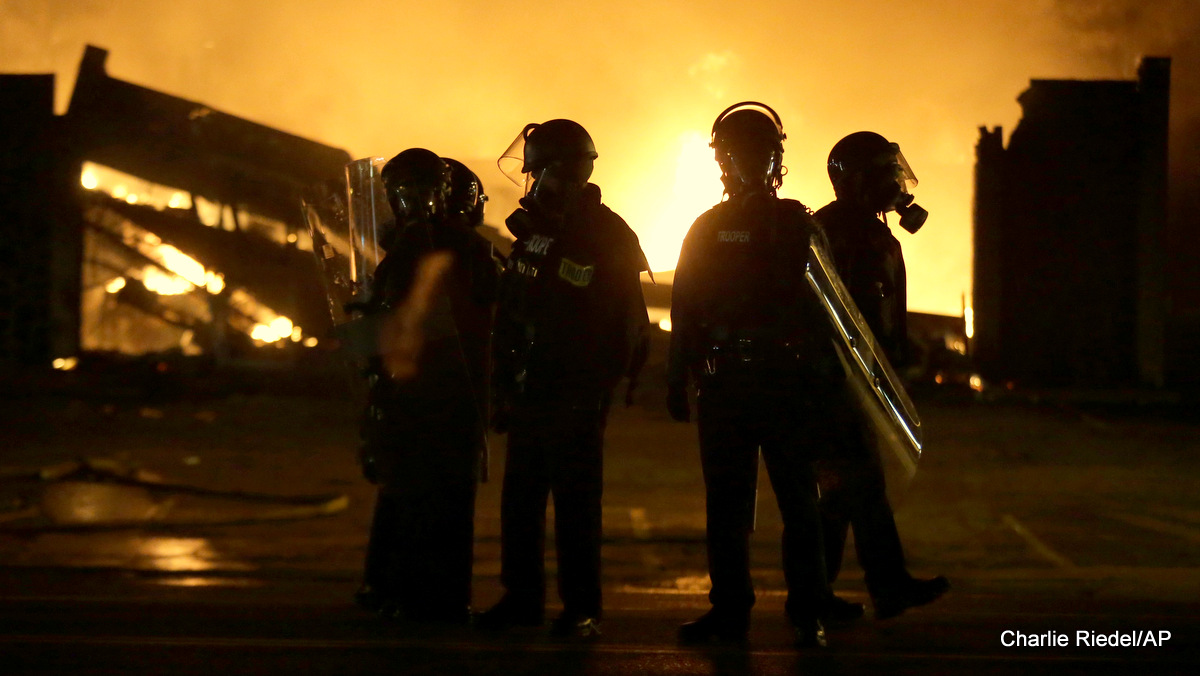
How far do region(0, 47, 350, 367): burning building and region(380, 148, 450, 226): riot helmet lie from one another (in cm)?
2431

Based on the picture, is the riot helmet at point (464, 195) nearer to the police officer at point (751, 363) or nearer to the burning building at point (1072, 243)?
the police officer at point (751, 363)

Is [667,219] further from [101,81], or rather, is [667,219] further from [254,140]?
[101,81]

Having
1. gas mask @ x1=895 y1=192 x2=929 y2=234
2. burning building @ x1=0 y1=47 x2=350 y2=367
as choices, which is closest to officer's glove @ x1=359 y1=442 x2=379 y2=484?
gas mask @ x1=895 y1=192 x2=929 y2=234

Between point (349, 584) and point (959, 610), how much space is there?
10.1ft

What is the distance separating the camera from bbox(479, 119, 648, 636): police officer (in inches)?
167

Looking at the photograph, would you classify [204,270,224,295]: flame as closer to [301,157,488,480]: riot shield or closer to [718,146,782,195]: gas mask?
[301,157,488,480]: riot shield

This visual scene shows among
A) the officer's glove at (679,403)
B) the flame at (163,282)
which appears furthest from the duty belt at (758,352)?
the flame at (163,282)

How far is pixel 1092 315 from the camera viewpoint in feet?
95.8

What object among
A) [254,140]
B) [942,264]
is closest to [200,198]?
[254,140]

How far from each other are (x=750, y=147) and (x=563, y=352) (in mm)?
1055

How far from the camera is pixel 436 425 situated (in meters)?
4.54

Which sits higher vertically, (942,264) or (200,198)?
(200,198)
